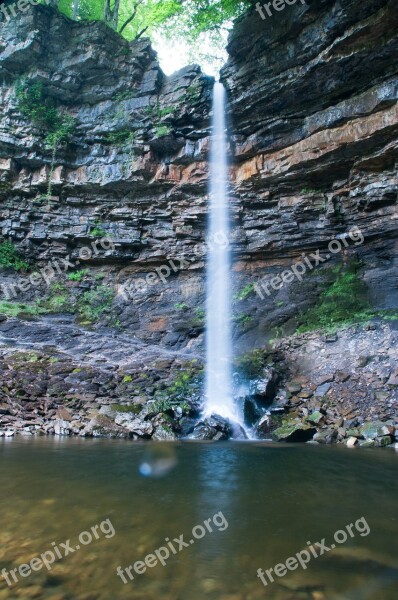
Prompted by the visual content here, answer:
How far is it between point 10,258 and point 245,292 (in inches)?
471

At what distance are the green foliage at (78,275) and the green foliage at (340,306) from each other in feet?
36.5

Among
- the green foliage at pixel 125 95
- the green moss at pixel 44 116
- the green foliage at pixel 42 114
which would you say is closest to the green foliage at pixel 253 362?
the green moss at pixel 44 116

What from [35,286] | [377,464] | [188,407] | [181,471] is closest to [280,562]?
[181,471]

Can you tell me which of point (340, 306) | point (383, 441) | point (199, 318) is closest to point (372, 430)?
point (383, 441)

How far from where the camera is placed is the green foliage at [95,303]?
17922 millimetres

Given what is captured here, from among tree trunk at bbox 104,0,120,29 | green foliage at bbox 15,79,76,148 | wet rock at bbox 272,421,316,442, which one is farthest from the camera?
tree trunk at bbox 104,0,120,29

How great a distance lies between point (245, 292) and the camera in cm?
1772

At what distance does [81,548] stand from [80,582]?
0.49 metres

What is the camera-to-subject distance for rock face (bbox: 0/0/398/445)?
12961 millimetres

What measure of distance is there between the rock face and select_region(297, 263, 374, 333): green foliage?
12 cm

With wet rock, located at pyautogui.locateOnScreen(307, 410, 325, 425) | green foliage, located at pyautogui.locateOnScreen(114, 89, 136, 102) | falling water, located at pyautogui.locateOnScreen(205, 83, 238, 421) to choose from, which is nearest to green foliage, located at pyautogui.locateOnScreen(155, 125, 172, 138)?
falling water, located at pyautogui.locateOnScreen(205, 83, 238, 421)

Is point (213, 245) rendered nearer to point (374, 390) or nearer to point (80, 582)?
point (374, 390)

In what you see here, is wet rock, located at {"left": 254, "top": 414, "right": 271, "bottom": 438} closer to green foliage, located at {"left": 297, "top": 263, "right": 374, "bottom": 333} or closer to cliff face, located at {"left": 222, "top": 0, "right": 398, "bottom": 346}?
green foliage, located at {"left": 297, "top": 263, "right": 374, "bottom": 333}

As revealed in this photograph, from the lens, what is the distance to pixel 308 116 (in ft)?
53.8
